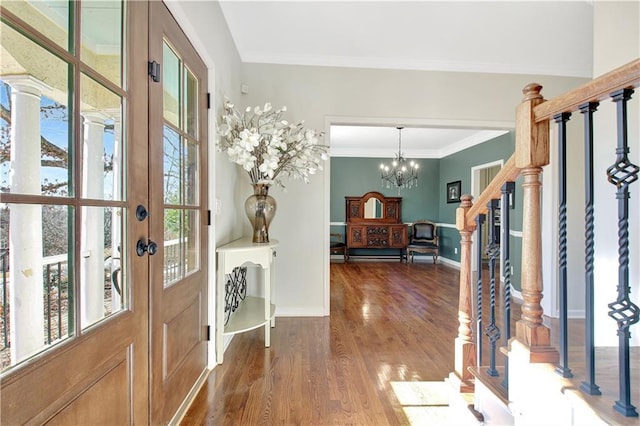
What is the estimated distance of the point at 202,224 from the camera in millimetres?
1868

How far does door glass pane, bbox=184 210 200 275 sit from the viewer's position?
1.68m

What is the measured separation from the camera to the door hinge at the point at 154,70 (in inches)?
48.9

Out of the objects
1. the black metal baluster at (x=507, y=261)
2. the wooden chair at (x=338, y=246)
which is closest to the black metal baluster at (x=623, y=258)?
the black metal baluster at (x=507, y=261)

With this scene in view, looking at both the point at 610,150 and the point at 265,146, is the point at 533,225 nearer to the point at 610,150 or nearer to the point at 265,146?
the point at 610,150

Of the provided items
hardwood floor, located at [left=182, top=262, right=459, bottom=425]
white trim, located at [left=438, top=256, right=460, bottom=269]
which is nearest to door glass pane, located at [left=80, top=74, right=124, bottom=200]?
hardwood floor, located at [left=182, top=262, right=459, bottom=425]

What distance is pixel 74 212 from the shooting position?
87 cm

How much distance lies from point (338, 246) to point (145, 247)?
565 cm

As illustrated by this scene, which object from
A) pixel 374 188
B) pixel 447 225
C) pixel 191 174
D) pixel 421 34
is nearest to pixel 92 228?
pixel 191 174

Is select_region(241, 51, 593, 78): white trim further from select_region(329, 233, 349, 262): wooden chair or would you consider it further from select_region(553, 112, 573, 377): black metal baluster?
select_region(329, 233, 349, 262): wooden chair

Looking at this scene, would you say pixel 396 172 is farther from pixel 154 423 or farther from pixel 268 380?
pixel 154 423

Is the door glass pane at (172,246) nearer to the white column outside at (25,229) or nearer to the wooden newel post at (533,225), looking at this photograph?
the white column outside at (25,229)

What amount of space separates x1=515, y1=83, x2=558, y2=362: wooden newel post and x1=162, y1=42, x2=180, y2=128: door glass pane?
1534 millimetres

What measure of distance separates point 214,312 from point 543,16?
11.3 feet

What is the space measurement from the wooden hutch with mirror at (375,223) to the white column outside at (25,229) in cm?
611
